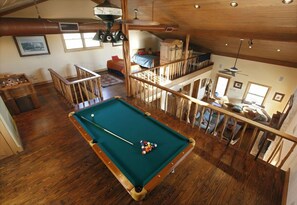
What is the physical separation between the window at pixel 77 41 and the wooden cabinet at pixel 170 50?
3308 mm

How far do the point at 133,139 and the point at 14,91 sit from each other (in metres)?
3.67

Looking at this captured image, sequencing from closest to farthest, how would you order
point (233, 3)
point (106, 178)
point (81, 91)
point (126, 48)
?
point (106, 178)
point (233, 3)
point (126, 48)
point (81, 91)

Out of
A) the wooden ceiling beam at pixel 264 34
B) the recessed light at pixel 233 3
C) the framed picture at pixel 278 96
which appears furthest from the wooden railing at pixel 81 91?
the framed picture at pixel 278 96

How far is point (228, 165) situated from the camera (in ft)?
8.39

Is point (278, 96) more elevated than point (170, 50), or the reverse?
point (170, 50)

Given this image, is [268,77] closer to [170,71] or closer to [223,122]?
[223,122]

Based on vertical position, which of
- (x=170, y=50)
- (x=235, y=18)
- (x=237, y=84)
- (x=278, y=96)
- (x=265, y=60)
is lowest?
(x=278, y=96)

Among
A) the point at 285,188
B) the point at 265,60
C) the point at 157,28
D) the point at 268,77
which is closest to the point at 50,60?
the point at 157,28

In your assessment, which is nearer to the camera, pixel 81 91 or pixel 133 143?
pixel 133 143

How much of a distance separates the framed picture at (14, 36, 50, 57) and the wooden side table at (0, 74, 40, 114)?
1649 millimetres

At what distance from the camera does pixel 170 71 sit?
21.0ft

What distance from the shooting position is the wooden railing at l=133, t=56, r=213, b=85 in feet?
19.2

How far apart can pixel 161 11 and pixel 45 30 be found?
140 inches

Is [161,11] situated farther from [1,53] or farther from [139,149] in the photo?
[1,53]
